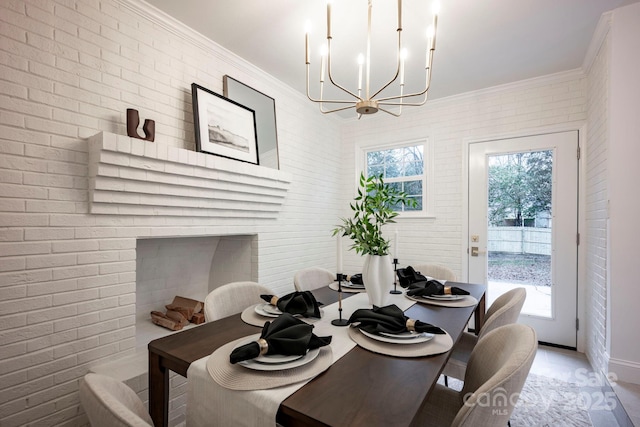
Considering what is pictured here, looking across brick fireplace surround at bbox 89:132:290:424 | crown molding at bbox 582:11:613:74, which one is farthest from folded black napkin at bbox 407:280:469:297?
crown molding at bbox 582:11:613:74

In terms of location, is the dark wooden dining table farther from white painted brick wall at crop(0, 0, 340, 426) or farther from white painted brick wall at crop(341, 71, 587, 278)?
white painted brick wall at crop(341, 71, 587, 278)

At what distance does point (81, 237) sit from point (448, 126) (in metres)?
3.46

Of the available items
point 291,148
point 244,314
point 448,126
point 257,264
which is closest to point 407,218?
point 448,126

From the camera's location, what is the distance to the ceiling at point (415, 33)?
208cm

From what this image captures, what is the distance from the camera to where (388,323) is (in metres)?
1.23

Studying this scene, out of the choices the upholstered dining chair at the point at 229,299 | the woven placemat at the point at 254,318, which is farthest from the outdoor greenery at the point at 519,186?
the woven placemat at the point at 254,318

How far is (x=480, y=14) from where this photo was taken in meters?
2.14

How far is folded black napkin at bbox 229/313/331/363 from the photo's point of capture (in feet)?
3.10

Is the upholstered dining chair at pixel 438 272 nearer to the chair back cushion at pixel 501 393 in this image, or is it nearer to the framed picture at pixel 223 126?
the chair back cushion at pixel 501 393

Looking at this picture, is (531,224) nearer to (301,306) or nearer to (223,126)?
(301,306)

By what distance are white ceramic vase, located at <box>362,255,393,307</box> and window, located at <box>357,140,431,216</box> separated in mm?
2208

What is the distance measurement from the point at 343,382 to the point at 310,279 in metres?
1.50

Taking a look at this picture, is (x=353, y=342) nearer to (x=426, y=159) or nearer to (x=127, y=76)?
(x=127, y=76)

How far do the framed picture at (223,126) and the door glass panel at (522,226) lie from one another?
2464 mm
